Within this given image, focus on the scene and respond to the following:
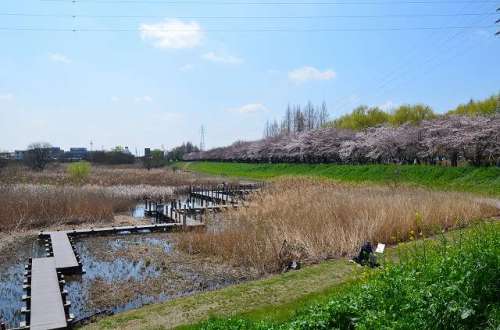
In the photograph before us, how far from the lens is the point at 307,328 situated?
482cm

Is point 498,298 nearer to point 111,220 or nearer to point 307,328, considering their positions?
point 307,328

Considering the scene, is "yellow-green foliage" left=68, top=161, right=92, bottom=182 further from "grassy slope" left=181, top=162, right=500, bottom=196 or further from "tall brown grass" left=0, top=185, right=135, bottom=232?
"grassy slope" left=181, top=162, right=500, bottom=196

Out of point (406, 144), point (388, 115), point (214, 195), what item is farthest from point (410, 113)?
point (214, 195)

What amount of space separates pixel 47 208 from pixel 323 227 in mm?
13306

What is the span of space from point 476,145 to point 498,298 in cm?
2760

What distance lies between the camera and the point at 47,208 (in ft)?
63.4

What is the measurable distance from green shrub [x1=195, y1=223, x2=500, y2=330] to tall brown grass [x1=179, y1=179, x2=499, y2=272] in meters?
4.51

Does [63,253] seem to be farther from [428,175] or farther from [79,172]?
[79,172]

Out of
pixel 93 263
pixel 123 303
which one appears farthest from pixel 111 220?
pixel 123 303

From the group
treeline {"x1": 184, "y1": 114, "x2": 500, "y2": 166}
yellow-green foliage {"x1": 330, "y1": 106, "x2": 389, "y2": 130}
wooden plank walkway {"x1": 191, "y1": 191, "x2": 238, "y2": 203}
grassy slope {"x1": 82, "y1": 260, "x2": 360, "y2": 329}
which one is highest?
yellow-green foliage {"x1": 330, "y1": 106, "x2": 389, "y2": 130}

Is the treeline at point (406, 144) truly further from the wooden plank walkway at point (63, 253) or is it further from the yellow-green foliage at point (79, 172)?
the wooden plank walkway at point (63, 253)

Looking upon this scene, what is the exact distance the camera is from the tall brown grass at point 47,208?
1761 centimetres

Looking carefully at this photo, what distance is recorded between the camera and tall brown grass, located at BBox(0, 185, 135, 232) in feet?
57.8

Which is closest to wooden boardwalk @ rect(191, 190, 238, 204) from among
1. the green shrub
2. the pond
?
the pond
